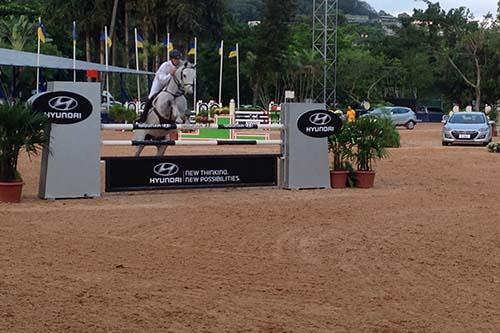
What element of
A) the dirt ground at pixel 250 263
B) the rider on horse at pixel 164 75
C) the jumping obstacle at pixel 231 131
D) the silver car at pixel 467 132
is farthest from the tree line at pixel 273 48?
the dirt ground at pixel 250 263

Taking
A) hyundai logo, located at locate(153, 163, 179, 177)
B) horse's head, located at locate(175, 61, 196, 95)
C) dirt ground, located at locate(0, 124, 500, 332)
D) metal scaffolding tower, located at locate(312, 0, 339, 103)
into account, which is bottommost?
dirt ground, located at locate(0, 124, 500, 332)

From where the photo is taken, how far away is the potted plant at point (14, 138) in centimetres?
1198

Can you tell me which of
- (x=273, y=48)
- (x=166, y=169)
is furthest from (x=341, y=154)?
(x=273, y=48)

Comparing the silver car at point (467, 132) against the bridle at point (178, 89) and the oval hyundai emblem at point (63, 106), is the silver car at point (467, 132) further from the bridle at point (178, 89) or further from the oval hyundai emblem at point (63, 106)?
the oval hyundai emblem at point (63, 106)

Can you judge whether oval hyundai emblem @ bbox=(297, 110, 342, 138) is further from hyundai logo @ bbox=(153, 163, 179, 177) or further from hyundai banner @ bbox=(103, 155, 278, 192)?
hyundai logo @ bbox=(153, 163, 179, 177)

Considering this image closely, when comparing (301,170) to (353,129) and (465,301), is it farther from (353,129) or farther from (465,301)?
(465,301)

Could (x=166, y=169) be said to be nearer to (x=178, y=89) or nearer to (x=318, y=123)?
(x=178, y=89)

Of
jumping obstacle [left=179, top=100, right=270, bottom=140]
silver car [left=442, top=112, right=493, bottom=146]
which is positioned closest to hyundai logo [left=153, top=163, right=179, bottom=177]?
jumping obstacle [left=179, top=100, right=270, bottom=140]

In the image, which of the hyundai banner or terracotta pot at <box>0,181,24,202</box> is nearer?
terracotta pot at <box>0,181,24,202</box>

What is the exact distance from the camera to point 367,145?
15.4 m

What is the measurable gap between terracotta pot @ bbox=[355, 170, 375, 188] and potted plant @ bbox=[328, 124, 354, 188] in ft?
0.82

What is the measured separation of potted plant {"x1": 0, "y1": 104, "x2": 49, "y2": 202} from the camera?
11984 mm

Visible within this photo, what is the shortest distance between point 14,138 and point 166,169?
2897mm

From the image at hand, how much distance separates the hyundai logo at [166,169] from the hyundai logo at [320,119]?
2839 mm
